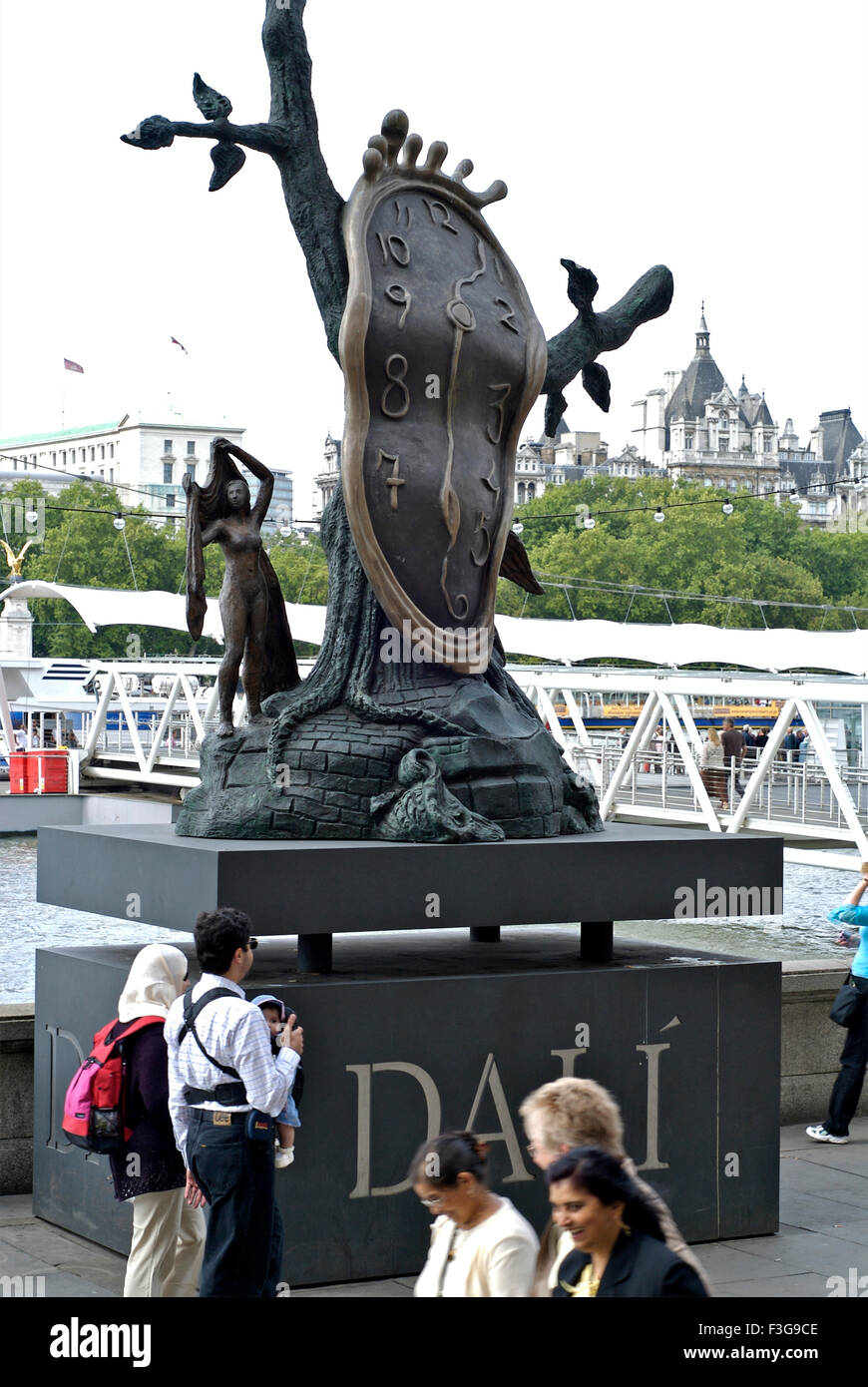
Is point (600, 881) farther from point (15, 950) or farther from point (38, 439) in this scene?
point (38, 439)

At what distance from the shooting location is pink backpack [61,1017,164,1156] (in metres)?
6.65

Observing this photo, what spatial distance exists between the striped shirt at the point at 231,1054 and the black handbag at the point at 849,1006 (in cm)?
498

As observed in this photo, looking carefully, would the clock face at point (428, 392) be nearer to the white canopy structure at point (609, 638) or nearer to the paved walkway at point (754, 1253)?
Result: the paved walkway at point (754, 1253)

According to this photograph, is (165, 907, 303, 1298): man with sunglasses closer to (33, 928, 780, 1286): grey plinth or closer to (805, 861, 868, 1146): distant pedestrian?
(33, 928, 780, 1286): grey plinth

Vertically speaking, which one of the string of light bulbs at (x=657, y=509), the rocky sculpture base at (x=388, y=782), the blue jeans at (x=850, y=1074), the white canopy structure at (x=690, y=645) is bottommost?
the blue jeans at (x=850, y=1074)

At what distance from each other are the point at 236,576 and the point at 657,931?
1478 centimetres

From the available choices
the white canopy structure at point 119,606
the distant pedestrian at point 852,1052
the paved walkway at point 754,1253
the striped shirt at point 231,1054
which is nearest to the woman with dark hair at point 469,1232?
the striped shirt at point 231,1054

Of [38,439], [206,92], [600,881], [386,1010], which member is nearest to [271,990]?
[386,1010]

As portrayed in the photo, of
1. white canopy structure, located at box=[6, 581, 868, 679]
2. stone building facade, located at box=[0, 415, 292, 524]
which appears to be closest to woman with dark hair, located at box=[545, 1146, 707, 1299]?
white canopy structure, located at box=[6, 581, 868, 679]

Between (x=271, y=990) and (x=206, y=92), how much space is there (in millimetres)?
4586

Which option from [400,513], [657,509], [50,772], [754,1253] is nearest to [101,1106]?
[754,1253]

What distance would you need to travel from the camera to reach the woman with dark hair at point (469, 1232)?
4.45 metres

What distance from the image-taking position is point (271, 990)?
8039 mm

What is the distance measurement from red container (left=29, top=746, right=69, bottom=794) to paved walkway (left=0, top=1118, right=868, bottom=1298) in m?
28.4
